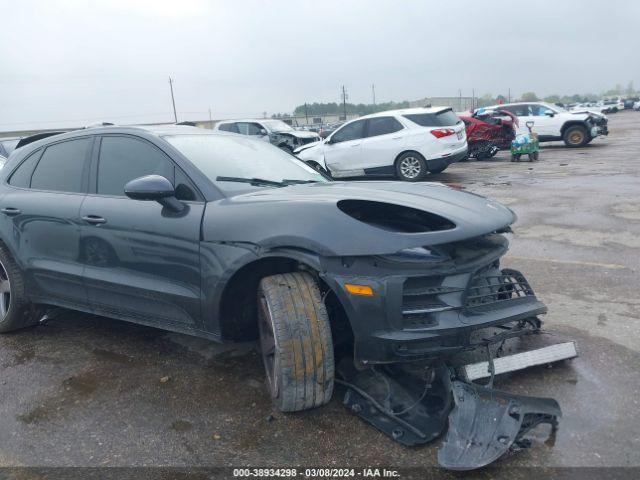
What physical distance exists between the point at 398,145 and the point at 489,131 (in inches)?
237

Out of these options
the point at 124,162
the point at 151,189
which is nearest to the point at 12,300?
the point at 124,162

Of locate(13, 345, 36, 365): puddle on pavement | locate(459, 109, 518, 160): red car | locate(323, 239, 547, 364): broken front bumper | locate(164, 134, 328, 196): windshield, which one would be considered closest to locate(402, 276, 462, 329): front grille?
locate(323, 239, 547, 364): broken front bumper

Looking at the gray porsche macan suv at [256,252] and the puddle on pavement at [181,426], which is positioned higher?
the gray porsche macan suv at [256,252]

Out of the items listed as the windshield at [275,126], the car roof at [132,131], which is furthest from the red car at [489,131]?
the car roof at [132,131]

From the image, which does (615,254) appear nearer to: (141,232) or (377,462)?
(377,462)

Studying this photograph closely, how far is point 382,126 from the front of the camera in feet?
40.2

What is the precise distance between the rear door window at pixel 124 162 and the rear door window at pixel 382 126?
9130 mm

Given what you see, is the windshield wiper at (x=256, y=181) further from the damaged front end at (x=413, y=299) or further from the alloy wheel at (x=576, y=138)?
the alloy wheel at (x=576, y=138)

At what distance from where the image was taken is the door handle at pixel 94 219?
3.46 meters

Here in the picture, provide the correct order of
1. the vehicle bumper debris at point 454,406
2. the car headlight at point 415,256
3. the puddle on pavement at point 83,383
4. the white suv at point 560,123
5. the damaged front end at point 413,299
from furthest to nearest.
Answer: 1. the white suv at point 560,123
2. the puddle on pavement at point 83,383
3. the car headlight at point 415,256
4. the damaged front end at point 413,299
5. the vehicle bumper debris at point 454,406

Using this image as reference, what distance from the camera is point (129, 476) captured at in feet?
8.00

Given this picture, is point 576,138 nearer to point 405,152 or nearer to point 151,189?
point 405,152

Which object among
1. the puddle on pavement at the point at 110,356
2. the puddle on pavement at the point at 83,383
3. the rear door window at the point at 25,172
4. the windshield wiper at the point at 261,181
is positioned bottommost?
the puddle on pavement at the point at 83,383

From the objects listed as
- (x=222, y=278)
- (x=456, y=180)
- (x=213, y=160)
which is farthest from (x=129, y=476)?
(x=456, y=180)
